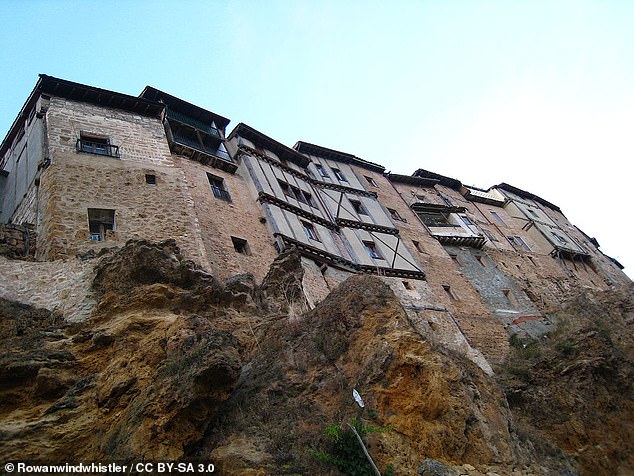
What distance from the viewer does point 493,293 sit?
23.9 m

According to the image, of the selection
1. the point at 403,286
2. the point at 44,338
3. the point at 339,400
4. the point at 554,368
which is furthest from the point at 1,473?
the point at 403,286

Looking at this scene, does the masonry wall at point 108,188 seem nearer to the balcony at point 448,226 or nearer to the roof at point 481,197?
the balcony at point 448,226

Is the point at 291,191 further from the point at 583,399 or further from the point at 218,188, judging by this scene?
the point at 583,399

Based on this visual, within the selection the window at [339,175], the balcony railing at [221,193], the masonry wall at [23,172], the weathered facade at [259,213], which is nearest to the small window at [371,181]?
the weathered facade at [259,213]

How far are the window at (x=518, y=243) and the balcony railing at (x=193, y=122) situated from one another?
65.4 feet

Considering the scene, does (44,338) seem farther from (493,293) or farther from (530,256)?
(530,256)

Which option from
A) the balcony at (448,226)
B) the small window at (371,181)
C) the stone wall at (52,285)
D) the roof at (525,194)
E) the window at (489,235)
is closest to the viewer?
the stone wall at (52,285)

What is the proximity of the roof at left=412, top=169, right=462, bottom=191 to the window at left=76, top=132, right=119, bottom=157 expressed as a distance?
23265 mm

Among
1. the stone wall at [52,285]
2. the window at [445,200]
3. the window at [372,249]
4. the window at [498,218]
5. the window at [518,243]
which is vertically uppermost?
the window at [445,200]

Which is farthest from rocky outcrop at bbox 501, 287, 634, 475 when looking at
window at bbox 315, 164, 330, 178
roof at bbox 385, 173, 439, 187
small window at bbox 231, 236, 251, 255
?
roof at bbox 385, 173, 439, 187

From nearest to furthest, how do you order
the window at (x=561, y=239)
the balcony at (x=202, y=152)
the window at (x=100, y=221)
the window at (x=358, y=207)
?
the window at (x=100, y=221), the balcony at (x=202, y=152), the window at (x=358, y=207), the window at (x=561, y=239)

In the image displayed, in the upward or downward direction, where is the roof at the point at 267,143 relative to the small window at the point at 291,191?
upward

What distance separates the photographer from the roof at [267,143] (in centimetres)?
2308

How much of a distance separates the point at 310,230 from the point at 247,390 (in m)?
12.7
